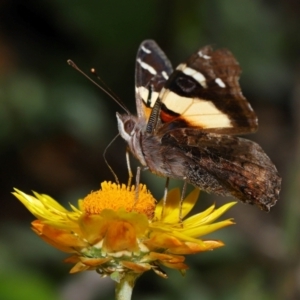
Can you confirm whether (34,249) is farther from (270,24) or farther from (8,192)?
(270,24)

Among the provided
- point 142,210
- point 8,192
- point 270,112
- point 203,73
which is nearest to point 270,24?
point 270,112

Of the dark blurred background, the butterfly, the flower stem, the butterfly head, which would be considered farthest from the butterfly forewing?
the dark blurred background

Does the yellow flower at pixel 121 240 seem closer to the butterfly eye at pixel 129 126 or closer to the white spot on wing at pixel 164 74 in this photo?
the butterfly eye at pixel 129 126

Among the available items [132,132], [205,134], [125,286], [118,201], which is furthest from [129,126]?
[125,286]

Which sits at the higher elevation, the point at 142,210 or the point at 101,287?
the point at 142,210

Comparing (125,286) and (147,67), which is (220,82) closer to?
(147,67)

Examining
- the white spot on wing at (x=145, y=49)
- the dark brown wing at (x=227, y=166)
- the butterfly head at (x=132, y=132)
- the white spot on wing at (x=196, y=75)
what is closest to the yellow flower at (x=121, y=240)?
the dark brown wing at (x=227, y=166)

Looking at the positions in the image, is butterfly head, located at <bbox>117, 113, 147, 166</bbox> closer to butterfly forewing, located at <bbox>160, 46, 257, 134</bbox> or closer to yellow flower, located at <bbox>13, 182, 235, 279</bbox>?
butterfly forewing, located at <bbox>160, 46, 257, 134</bbox>
